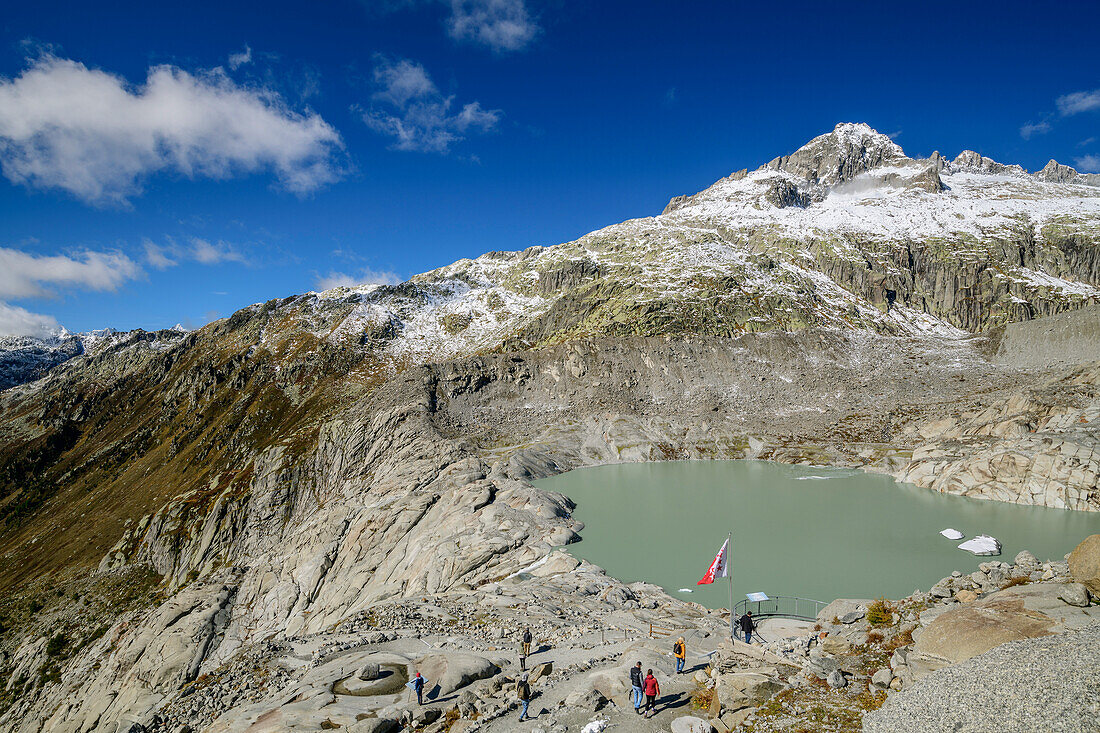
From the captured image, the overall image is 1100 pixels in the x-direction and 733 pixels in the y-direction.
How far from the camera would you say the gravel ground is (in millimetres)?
9758

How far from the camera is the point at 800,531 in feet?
157

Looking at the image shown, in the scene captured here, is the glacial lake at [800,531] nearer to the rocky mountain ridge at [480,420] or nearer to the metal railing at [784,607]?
the metal railing at [784,607]

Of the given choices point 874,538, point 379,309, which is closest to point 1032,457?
point 874,538

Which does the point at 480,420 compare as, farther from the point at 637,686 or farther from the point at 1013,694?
the point at 1013,694

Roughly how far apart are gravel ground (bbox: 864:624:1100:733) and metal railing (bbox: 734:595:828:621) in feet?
52.8

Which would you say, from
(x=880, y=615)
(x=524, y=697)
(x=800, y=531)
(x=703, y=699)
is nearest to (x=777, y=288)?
(x=800, y=531)

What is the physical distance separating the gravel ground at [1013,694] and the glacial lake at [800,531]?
20546 mm

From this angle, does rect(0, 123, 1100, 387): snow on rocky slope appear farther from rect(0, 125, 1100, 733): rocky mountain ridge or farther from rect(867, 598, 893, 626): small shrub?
rect(867, 598, 893, 626): small shrub

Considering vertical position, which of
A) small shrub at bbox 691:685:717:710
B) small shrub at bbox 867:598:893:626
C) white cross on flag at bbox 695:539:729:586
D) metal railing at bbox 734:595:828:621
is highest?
white cross on flag at bbox 695:539:729:586

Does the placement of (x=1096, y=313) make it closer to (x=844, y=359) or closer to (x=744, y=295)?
(x=844, y=359)

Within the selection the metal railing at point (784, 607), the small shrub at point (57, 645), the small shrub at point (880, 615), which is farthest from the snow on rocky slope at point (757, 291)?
the small shrub at point (880, 615)

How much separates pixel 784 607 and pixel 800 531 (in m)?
19.4

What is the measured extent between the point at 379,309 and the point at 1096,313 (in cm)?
18442

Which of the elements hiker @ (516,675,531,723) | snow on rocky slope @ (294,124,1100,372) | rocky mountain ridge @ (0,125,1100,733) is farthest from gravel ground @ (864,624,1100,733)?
snow on rocky slope @ (294,124,1100,372)
